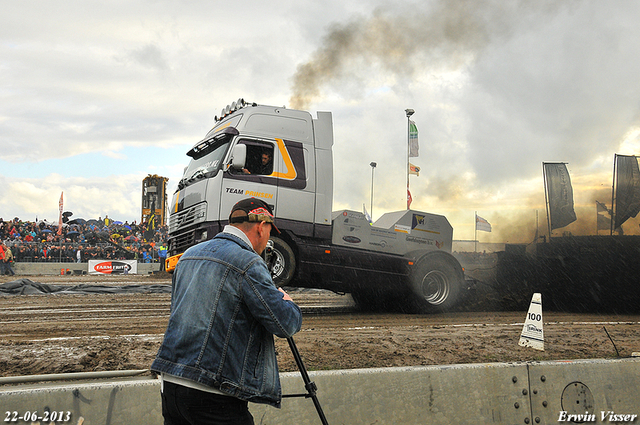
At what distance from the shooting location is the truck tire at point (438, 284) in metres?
9.42

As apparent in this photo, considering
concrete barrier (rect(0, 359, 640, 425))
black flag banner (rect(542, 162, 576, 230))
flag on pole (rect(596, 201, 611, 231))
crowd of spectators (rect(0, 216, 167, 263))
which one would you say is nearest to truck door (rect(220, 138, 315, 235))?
concrete barrier (rect(0, 359, 640, 425))

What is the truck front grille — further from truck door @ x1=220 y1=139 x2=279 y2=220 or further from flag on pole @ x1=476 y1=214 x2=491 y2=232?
flag on pole @ x1=476 y1=214 x2=491 y2=232

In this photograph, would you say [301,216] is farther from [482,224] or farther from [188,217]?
[482,224]

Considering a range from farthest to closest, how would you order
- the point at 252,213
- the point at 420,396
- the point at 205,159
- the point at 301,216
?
1. the point at 205,159
2. the point at 301,216
3. the point at 420,396
4. the point at 252,213

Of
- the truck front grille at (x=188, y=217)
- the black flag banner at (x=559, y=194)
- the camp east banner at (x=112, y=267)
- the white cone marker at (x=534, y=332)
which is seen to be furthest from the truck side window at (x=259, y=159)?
the camp east banner at (x=112, y=267)

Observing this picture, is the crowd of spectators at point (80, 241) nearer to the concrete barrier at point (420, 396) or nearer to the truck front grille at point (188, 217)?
the truck front grille at point (188, 217)

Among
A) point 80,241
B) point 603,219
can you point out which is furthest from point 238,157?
point 80,241

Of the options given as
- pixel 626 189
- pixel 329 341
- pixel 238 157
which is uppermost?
pixel 626 189

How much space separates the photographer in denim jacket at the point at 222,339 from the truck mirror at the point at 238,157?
579 cm

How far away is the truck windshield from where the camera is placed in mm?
8195

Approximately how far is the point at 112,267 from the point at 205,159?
58.4 ft

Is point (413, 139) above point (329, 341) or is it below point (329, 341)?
above

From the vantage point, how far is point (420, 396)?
3.61m

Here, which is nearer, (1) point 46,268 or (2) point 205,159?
(2) point 205,159
